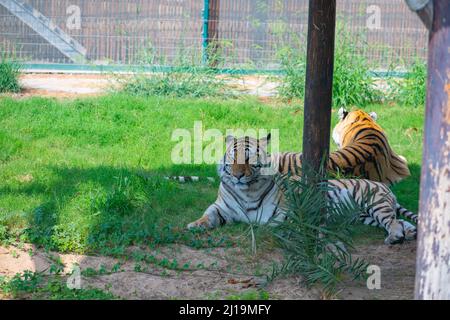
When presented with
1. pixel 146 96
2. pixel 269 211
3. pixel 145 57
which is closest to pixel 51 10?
pixel 145 57

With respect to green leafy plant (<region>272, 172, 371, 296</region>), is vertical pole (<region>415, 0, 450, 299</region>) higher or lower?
higher

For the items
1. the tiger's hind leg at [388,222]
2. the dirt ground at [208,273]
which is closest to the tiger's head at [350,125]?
the tiger's hind leg at [388,222]

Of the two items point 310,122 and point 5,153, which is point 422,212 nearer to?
point 310,122

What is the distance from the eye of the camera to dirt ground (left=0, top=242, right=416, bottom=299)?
16.2ft

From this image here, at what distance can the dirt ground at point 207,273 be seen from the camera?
495 cm

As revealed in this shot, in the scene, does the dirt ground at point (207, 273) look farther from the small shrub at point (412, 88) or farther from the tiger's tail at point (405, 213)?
the small shrub at point (412, 88)

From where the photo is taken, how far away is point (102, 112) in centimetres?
996

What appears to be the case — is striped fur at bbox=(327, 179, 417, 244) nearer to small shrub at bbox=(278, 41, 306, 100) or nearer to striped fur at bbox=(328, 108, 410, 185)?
striped fur at bbox=(328, 108, 410, 185)

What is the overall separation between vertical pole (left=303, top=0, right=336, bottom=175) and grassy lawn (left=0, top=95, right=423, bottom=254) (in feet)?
3.21

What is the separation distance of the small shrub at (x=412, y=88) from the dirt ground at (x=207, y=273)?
5428 mm

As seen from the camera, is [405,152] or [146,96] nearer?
[405,152]

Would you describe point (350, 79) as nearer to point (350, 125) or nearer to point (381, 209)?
point (350, 125)

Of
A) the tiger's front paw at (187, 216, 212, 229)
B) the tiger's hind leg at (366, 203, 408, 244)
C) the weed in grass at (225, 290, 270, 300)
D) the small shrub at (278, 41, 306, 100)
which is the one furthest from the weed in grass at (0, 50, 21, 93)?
the weed in grass at (225, 290, 270, 300)

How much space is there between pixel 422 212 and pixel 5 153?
566 centimetres
